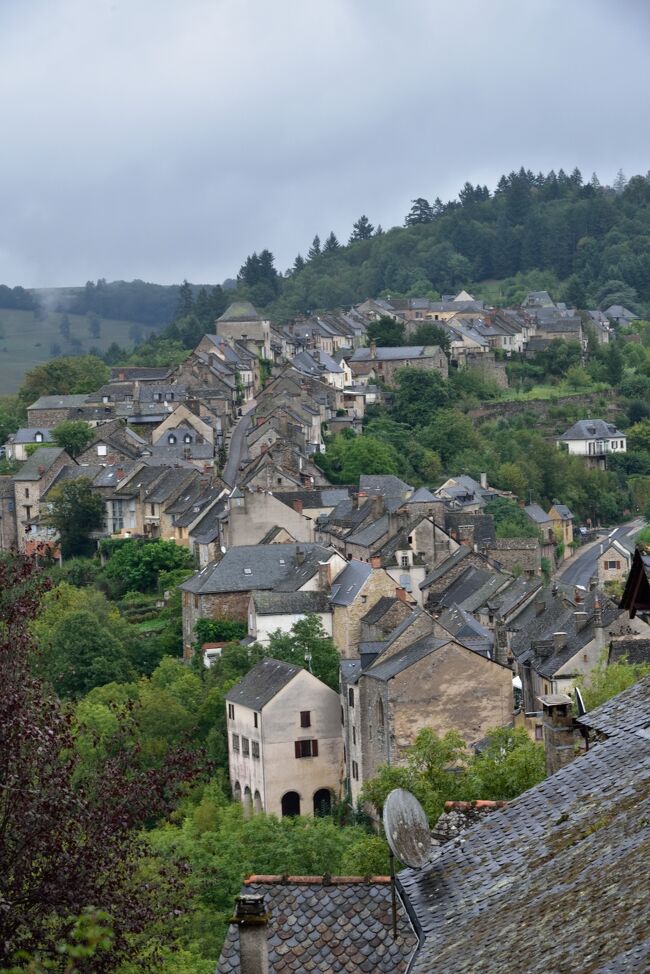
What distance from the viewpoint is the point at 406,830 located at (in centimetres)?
1449

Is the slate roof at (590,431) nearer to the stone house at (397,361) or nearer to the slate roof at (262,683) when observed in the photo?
the stone house at (397,361)

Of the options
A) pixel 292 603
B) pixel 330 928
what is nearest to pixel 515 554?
pixel 292 603

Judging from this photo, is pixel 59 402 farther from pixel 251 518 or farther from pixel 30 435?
pixel 251 518

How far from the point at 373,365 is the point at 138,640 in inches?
2077

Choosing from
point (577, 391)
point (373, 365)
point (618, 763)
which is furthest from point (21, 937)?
point (577, 391)

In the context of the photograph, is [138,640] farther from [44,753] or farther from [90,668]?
[44,753]

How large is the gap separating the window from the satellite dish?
43243 mm

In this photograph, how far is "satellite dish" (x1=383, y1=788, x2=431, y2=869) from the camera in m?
14.2

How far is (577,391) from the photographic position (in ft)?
434

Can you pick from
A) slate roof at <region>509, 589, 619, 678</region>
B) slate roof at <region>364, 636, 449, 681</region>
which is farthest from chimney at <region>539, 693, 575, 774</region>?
slate roof at <region>509, 589, 619, 678</region>

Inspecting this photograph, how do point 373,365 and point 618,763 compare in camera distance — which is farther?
point 373,365

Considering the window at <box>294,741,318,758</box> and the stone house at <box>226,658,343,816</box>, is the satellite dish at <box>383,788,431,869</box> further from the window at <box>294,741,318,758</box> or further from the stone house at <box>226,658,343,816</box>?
the window at <box>294,741,318,758</box>

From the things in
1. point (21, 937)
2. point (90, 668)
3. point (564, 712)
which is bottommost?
point (90, 668)

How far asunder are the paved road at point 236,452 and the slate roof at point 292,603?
25270mm
